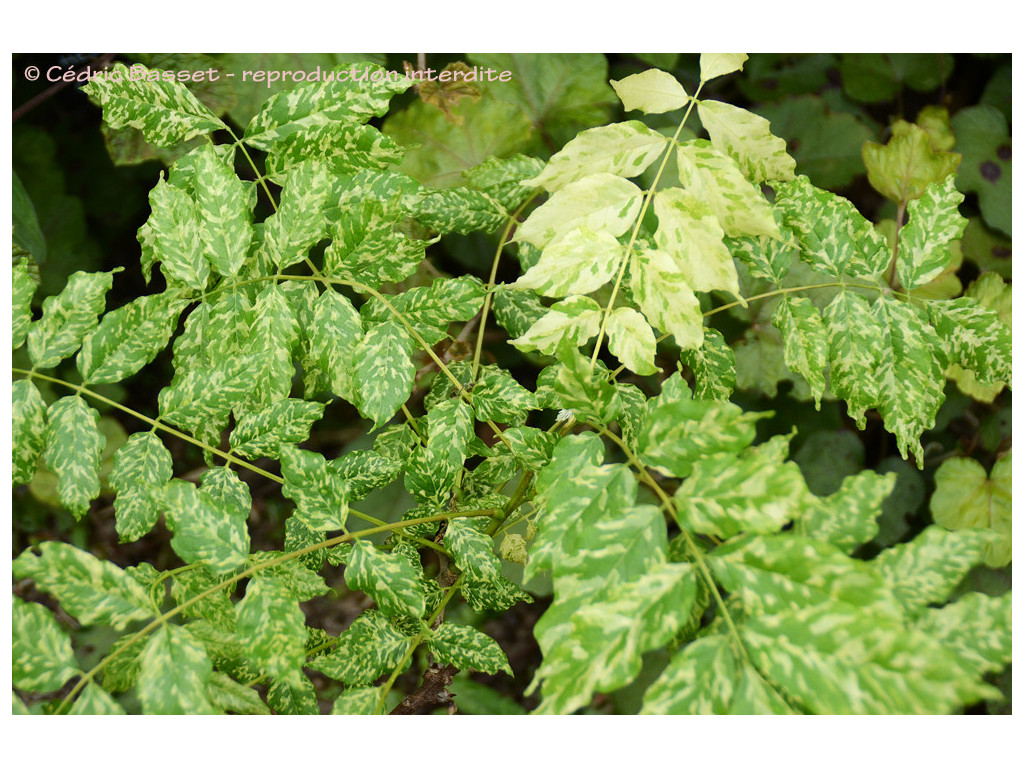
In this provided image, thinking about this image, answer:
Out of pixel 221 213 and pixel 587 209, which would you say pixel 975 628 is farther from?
pixel 221 213

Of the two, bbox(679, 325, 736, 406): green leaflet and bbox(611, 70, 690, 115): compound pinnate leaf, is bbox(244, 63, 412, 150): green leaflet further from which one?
bbox(679, 325, 736, 406): green leaflet

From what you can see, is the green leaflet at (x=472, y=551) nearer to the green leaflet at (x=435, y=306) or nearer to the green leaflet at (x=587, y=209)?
the green leaflet at (x=435, y=306)

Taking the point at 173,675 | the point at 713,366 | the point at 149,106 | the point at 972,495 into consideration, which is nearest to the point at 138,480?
the point at 173,675

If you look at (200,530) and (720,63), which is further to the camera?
(720,63)

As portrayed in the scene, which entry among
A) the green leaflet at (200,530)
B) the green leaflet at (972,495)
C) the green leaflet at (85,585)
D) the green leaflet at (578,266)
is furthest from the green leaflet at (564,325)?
the green leaflet at (972,495)

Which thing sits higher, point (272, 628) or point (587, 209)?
point (587, 209)

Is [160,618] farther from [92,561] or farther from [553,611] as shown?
[553,611]

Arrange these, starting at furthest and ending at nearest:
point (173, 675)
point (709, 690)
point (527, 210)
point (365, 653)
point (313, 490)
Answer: point (527, 210) < point (365, 653) < point (313, 490) < point (173, 675) < point (709, 690)

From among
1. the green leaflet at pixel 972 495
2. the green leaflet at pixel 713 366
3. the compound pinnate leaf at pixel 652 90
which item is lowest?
the green leaflet at pixel 972 495
